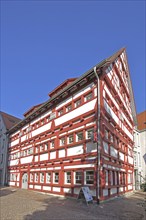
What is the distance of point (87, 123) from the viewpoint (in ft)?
49.3

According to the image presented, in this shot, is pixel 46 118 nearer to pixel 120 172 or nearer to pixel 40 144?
pixel 40 144

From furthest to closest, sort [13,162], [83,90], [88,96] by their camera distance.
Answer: [13,162] → [83,90] → [88,96]

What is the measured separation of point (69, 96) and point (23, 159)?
1167cm

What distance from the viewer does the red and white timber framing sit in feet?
46.9

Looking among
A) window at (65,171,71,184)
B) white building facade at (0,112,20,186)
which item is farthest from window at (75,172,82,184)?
white building facade at (0,112,20,186)

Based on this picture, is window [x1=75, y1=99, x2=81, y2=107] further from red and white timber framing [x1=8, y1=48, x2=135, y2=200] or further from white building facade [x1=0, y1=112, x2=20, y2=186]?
white building facade [x1=0, y1=112, x2=20, y2=186]

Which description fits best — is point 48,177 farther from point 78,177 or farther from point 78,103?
point 78,103

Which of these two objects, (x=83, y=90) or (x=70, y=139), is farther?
(x=70, y=139)

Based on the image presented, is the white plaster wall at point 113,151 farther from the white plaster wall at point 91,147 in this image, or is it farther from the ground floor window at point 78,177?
the ground floor window at point 78,177

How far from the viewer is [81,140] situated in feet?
50.2

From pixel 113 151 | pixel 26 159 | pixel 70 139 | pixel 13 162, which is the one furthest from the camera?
pixel 13 162

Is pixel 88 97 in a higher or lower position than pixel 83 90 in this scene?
lower

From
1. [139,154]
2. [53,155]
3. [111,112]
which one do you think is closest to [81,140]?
[111,112]

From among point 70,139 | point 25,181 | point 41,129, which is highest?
point 41,129
